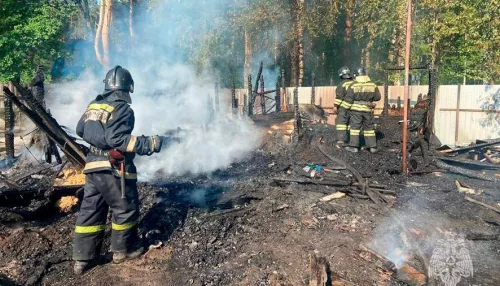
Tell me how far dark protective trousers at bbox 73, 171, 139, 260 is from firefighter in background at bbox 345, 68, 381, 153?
20.3 feet

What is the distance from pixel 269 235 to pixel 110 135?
215 centimetres

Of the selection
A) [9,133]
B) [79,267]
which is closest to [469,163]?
[79,267]

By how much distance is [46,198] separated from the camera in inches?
219

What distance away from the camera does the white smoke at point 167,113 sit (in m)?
7.98

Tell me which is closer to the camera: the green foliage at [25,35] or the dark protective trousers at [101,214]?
the dark protective trousers at [101,214]

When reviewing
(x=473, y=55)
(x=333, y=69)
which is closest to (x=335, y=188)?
(x=473, y=55)

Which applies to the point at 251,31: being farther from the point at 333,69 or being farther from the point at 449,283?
the point at 449,283

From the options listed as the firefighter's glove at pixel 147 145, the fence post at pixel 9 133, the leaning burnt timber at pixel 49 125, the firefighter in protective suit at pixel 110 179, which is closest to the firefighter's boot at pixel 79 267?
the firefighter in protective suit at pixel 110 179

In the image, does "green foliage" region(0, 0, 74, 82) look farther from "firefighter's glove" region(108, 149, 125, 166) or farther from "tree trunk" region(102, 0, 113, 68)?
"firefighter's glove" region(108, 149, 125, 166)

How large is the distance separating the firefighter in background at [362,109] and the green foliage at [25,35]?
16.5 m

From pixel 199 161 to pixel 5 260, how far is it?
14.1 feet

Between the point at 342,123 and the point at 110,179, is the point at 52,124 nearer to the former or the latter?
the point at 110,179

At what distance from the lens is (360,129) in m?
9.03

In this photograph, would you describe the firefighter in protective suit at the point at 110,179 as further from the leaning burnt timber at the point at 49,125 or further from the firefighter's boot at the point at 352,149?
the firefighter's boot at the point at 352,149
